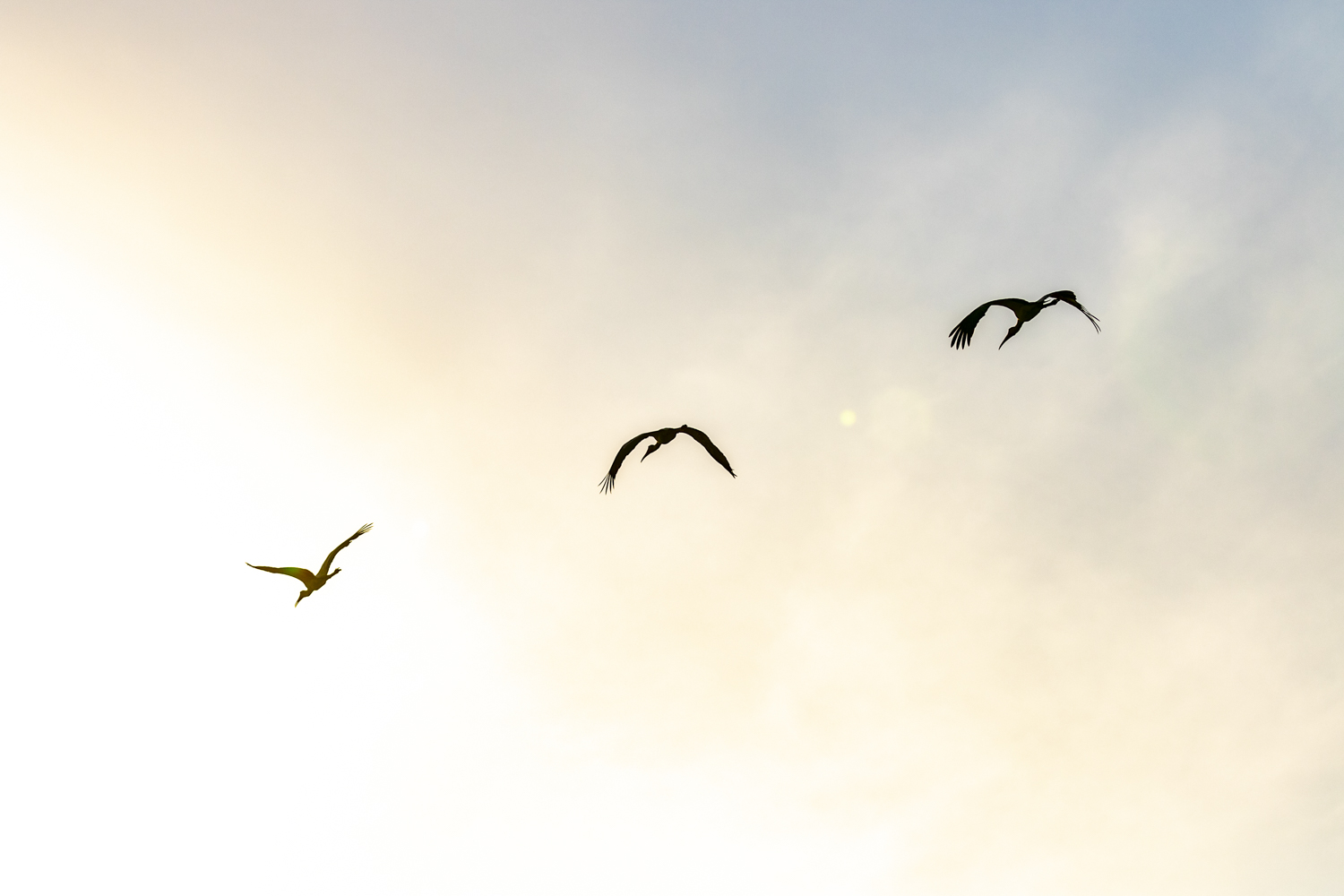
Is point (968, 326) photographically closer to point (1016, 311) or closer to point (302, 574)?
point (1016, 311)

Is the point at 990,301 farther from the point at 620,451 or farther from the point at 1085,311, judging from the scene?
the point at 620,451

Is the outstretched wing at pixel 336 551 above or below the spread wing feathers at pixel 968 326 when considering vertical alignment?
below

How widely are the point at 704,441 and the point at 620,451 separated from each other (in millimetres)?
3040

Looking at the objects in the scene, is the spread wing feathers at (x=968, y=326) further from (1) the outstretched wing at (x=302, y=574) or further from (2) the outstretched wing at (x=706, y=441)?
(1) the outstretched wing at (x=302, y=574)

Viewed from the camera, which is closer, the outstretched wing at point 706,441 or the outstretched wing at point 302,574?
the outstretched wing at point 302,574

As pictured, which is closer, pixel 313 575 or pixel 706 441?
pixel 313 575

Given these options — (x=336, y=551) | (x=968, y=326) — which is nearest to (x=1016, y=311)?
(x=968, y=326)

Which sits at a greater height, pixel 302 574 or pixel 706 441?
pixel 706 441

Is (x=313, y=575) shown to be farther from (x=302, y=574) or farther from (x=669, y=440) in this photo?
(x=669, y=440)

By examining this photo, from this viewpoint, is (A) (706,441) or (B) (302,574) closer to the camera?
(B) (302,574)

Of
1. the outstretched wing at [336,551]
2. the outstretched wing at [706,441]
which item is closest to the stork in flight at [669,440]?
the outstretched wing at [706,441]

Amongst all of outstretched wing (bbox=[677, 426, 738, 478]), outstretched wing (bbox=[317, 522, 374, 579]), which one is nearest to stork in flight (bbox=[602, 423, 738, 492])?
outstretched wing (bbox=[677, 426, 738, 478])

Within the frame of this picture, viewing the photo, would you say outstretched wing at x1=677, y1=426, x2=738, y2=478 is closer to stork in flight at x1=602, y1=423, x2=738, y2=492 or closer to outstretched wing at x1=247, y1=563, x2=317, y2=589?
stork in flight at x1=602, y1=423, x2=738, y2=492

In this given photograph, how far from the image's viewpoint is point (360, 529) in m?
27.1
